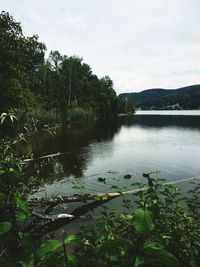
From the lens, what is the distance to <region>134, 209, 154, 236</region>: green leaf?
56.6 inches

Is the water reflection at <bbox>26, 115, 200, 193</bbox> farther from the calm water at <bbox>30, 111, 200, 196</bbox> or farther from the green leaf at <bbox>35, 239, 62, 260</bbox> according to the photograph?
the green leaf at <bbox>35, 239, 62, 260</bbox>

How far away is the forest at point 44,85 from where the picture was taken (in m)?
18.4

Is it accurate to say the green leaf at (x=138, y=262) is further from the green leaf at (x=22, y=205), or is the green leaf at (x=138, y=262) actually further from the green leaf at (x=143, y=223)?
the green leaf at (x=22, y=205)

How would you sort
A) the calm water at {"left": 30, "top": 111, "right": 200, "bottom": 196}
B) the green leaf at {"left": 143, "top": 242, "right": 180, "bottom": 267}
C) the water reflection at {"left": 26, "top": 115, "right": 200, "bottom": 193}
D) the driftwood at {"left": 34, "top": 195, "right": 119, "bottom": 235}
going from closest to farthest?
the green leaf at {"left": 143, "top": 242, "right": 180, "bottom": 267} → the driftwood at {"left": 34, "top": 195, "right": 119, "bottom": 235} → the calm water at {"left": 30, "top": 111, "right": 200, "bottom": 196} → the water reflection at {"left": 26, "top": 115, "right": 200, "bottom": 193}

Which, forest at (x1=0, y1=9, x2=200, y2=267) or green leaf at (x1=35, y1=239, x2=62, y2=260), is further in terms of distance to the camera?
forest at (x1=0, y1=9, x2=200, y2=267)

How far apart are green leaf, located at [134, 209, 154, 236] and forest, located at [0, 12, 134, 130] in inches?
117

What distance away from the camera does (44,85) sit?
62.8 m

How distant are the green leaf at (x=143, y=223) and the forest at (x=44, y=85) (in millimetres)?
2981

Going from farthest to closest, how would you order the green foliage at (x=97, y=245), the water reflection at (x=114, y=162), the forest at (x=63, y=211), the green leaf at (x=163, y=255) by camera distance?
the water reflection at (x=114, y=162) → the forest at (x=63, y=211) → the green foliage at (x=97, y=245) → the green leaf at (x=163, y=255)

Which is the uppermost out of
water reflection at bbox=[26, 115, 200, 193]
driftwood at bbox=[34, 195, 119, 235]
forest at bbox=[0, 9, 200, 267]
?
forest at bbox=[0, 9, 200, 267]

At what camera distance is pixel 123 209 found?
10727mm

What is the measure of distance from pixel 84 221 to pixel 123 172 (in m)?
9.27

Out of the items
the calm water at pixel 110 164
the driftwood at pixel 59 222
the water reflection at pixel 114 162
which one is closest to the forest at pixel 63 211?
the driftwood at pixel 59 222

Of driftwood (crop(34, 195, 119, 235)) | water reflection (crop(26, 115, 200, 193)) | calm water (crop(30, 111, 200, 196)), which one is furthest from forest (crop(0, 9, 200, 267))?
water reflection (crop(26, 115, 200, 193))
